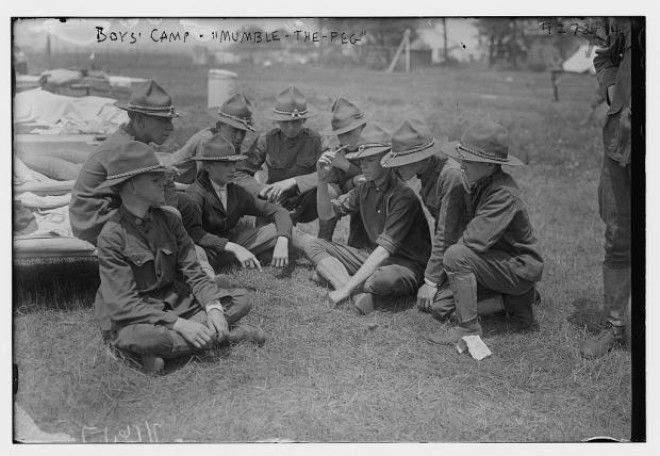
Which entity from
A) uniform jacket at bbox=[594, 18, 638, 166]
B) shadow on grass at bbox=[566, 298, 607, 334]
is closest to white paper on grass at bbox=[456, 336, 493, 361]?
shadow on grass at bbox=[566, 298, 607, 334]

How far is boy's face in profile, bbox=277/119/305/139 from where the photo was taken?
6594mm

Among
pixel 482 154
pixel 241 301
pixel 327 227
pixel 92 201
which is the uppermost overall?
pixel 482 154

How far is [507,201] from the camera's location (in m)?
4.72

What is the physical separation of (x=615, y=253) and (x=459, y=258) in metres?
1.09

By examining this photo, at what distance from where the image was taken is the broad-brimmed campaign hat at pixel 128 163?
4215 millimetres

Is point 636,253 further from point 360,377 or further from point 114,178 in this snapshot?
point 114,178

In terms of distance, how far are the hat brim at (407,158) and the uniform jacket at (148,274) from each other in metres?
1.53

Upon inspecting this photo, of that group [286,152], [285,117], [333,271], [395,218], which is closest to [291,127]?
[285,117]

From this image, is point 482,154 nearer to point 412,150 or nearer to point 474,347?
point 412,150

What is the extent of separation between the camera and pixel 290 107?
21.5 ft

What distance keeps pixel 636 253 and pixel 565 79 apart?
5513 mm

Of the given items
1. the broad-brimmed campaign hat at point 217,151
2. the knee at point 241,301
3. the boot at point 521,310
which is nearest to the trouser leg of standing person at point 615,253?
the boot at point 521,310

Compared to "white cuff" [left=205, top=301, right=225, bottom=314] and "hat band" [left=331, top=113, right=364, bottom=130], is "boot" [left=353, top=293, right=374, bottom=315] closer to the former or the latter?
"white cuff" [left=205, top=301, right=225, bottom=314]

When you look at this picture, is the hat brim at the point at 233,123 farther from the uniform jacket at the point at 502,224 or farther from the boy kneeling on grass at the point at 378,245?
the uniform jacket at the point at 502,224
